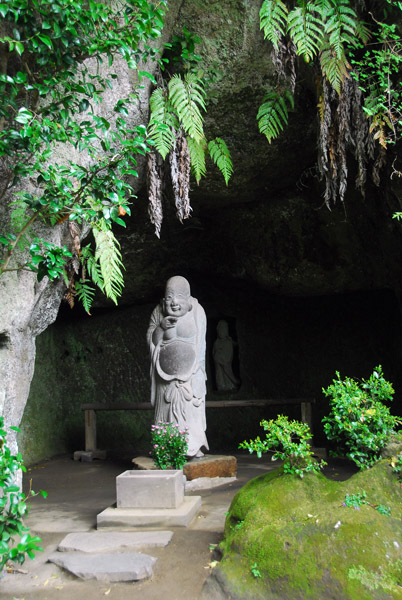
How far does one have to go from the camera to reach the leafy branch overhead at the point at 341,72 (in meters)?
5.09

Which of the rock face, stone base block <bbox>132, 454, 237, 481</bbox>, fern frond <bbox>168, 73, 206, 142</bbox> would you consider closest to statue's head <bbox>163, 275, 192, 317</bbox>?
the rock face

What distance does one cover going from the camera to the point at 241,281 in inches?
425

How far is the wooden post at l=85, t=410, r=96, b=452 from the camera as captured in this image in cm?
948

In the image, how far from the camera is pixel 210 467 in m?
6.80

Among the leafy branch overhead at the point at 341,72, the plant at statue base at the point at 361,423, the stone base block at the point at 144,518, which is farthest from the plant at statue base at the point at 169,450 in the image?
the leafy branch overhead at the point at 341,72

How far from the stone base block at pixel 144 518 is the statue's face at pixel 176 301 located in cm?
314

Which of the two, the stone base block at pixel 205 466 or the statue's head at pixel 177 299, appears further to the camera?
the statue's head at pixel 177 299

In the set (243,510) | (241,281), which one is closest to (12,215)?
(243,510)

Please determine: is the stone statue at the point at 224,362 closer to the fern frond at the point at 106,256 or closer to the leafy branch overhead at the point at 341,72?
the leafy branch overhead at the point at 341,72

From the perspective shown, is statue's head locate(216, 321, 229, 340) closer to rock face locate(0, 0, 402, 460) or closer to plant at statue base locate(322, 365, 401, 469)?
rock face locate(0, 0, 402, 460)

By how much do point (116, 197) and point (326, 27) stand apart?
2.88 meters

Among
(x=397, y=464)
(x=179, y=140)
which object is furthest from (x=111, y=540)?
(x=179, y=140)

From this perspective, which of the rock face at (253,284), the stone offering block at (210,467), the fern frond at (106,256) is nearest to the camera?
the fern frond at (106,256)

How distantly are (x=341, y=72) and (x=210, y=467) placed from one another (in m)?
4.86
